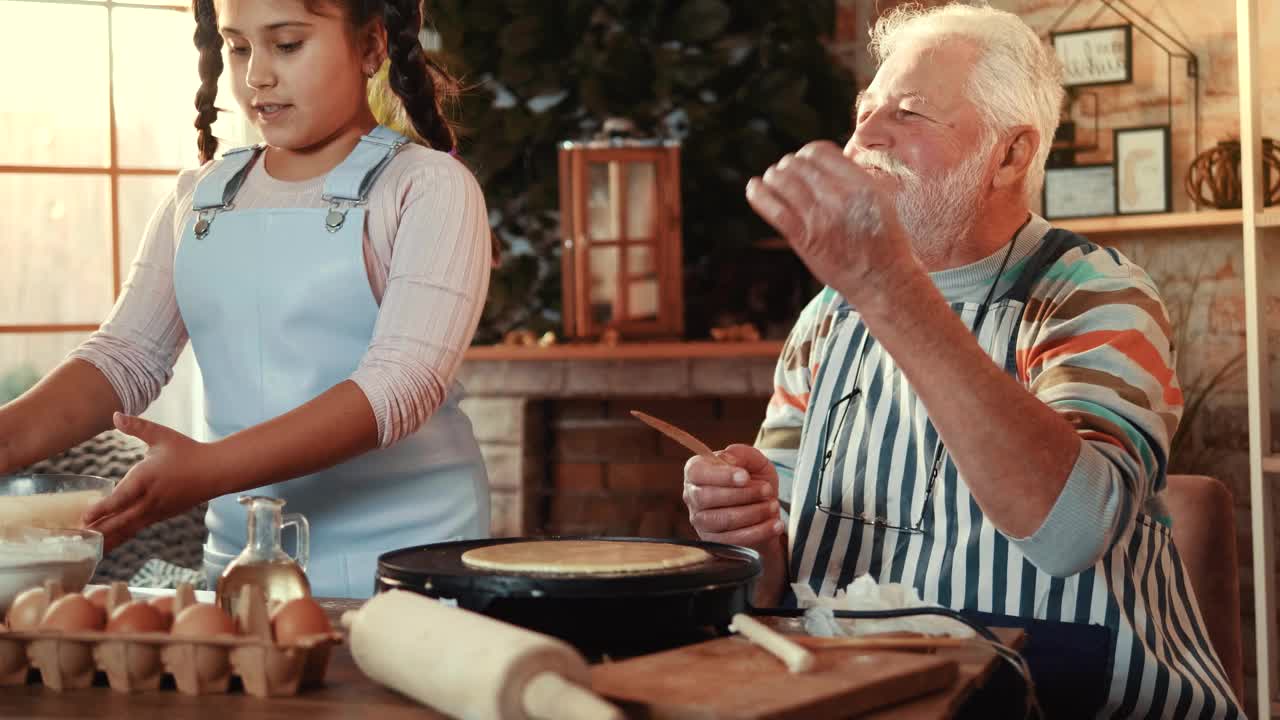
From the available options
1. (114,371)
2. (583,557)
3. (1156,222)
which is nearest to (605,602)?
(583,557)

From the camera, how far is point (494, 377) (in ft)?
13.4

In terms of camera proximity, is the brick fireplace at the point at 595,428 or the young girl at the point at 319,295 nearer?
the young girl at the point at 319,295

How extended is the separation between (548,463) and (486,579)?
3432 mm

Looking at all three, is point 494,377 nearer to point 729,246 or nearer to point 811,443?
point 729,246

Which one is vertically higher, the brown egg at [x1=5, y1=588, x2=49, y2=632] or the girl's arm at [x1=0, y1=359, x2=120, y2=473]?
the girl's arm at [x1=0, y1=359, x2=120, y2=473]

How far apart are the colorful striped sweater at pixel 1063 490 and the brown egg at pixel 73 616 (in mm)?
693

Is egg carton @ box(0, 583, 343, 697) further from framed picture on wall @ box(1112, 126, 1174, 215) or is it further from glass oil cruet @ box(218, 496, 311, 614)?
framed picture on wall @ box(1112, 126, 1174, 215)

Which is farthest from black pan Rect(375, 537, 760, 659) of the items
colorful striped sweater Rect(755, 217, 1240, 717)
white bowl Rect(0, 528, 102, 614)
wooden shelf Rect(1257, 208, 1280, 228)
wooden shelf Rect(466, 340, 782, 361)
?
wooden shelf Rect(466, 340, 782, 361)

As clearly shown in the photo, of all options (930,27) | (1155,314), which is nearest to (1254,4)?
(930,27)

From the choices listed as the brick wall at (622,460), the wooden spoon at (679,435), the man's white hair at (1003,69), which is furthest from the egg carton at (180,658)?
the brick wall at (622,460)

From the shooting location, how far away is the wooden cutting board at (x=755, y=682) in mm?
688

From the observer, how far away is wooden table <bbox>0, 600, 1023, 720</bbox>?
0.76 metres

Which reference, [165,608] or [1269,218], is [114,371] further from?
[1269,218]

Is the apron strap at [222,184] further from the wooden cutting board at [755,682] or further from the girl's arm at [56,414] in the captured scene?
the wooden cutting board at [755,682]
